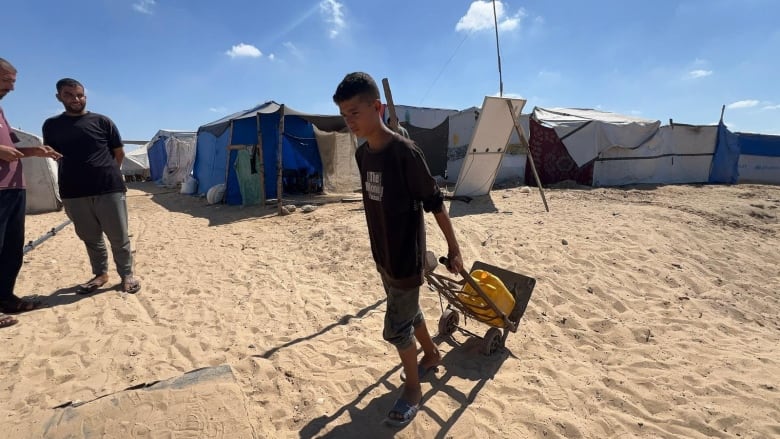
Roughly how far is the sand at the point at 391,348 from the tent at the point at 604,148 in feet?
23.3

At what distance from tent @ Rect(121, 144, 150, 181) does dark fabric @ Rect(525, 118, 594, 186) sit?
68.0ft

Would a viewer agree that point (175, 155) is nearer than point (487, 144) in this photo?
No

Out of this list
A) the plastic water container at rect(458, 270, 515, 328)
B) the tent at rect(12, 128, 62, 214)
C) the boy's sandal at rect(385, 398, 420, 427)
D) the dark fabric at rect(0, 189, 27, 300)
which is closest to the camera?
the boy's sandal at rect(385, 398, 420, 427)

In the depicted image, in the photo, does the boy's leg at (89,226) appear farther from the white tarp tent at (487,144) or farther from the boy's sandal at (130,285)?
the white tarp tent at (487,144)

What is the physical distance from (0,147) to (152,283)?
1964 millimetres

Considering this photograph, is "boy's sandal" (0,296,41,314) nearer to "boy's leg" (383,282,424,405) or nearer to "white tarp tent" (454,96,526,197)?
"boy's leg" (383,282,424,405)

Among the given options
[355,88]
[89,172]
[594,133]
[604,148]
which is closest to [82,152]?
[89,172]

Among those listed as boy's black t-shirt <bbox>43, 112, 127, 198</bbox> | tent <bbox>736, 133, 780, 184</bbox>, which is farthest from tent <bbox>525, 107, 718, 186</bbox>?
boy's black t-shirt <bbox>43, 112, 127, 198</bbox>

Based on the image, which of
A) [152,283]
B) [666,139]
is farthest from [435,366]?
[666,139]

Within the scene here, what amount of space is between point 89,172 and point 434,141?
12348mm

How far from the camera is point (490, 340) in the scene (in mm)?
2867

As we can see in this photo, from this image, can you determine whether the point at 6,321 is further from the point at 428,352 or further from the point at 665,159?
the point at 665,159

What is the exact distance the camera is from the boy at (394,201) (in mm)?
1896

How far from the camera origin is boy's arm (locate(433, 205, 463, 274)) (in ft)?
6.50
